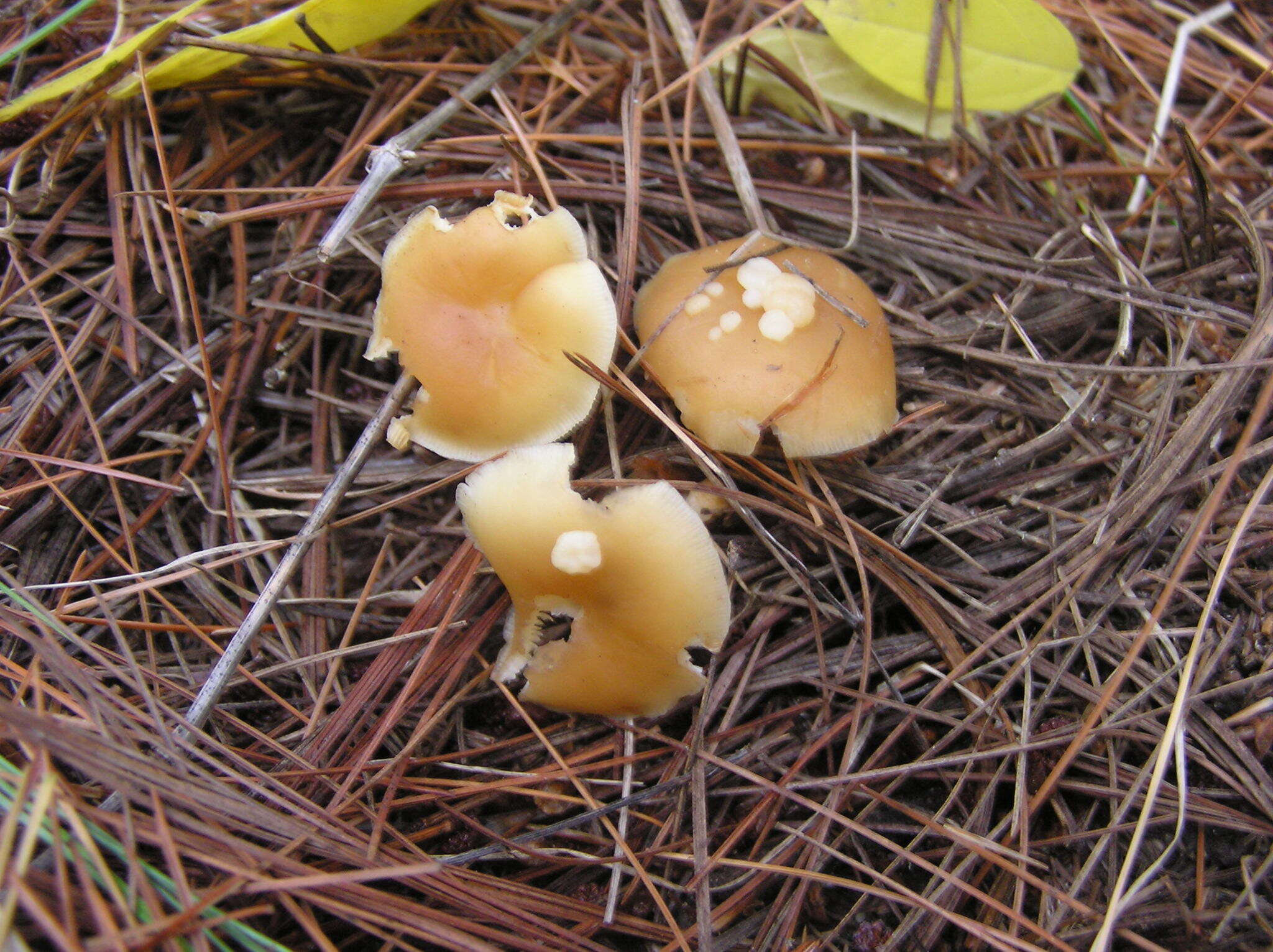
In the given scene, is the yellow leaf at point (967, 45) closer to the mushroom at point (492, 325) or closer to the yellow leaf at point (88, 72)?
the mushroom at point (492, 325)

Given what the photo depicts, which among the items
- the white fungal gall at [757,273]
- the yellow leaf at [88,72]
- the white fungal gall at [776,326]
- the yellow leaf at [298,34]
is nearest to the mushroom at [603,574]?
the white fungal gall at [776,326]

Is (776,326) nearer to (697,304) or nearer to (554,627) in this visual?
(697,304)

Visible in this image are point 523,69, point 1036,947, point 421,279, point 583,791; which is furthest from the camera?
point 523,69

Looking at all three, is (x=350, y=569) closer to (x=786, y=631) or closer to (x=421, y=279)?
(x=421, y=279)

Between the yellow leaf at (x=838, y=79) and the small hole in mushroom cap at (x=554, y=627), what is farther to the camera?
the yellow leaf at (x=838, y=79)

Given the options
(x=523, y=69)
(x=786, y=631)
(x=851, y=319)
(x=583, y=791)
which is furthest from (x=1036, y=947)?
(x=523, y=69)

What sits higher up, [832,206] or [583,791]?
[832,206]

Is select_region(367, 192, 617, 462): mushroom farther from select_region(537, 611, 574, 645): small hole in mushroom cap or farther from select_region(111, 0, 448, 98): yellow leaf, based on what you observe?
select_region(111, 0, 448, 98): yellow leaf
